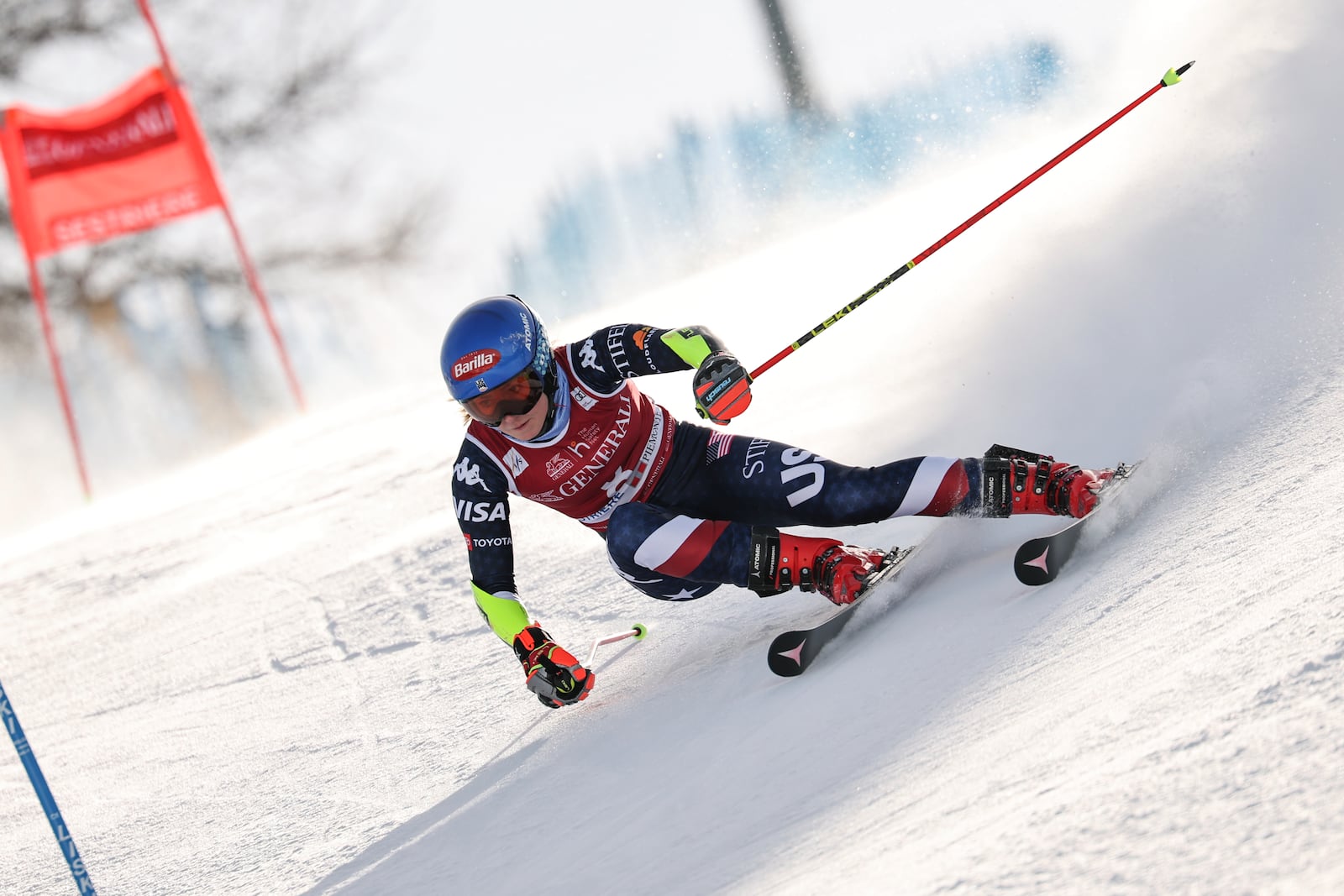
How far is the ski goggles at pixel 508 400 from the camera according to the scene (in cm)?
293

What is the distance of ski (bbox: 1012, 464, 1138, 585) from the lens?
8.23ft

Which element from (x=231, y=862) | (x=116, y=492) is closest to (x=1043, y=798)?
(x=231, y=862)

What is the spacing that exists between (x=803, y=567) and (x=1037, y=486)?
596 millimetres

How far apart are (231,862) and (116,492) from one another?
10.7 m

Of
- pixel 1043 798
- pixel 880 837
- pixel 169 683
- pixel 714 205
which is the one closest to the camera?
pixel 1043 798

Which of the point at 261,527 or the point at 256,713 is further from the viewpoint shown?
the point at 261,527

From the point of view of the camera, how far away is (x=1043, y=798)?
151cm

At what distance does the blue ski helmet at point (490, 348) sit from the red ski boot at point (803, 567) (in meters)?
0.69

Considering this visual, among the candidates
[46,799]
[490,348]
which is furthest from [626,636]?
[46,799]

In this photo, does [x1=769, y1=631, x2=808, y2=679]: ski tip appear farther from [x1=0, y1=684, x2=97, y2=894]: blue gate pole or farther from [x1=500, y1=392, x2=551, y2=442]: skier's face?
[x1=0, y1=684, x2=97, y2=894]: blue gate pole

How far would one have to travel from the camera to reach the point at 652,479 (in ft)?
10.7

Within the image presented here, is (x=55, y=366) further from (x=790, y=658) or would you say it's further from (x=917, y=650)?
(x=917, y=650)

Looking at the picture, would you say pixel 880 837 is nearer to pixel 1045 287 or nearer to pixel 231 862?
pixel 231 862

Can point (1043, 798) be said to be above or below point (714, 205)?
below
